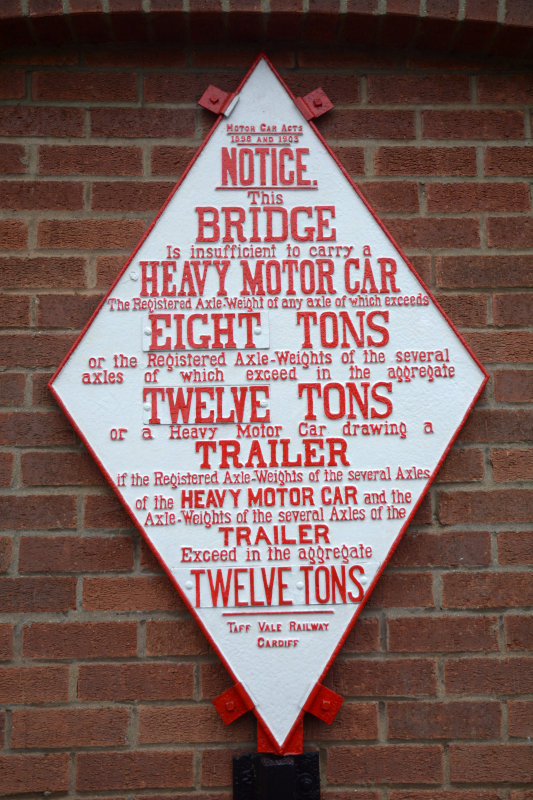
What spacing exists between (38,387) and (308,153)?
1.01 metres

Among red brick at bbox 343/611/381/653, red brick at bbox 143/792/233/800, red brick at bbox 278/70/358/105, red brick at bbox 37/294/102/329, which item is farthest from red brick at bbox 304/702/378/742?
red brick at bbox 278/70/358/105

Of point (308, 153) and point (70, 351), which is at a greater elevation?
point (308, 153)

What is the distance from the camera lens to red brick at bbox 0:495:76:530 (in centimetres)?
184

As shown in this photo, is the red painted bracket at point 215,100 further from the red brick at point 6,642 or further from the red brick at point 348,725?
the red brick at point 348,725

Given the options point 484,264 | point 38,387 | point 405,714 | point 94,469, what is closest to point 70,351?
point 38,387

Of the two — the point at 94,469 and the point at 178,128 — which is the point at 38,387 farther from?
the point at 178,128

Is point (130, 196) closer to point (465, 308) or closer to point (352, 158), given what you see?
point (352, 158)

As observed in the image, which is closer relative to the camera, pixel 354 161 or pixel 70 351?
pixel 70 351

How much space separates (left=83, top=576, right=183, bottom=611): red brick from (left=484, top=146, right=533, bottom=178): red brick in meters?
1.50

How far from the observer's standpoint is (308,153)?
1.95m

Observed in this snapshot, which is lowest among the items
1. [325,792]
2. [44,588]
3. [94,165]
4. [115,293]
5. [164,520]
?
[325,792]

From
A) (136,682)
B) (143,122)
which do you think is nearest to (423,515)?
(136,682)

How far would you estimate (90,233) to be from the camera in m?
1.94

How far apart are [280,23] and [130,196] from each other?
2.15 ft
